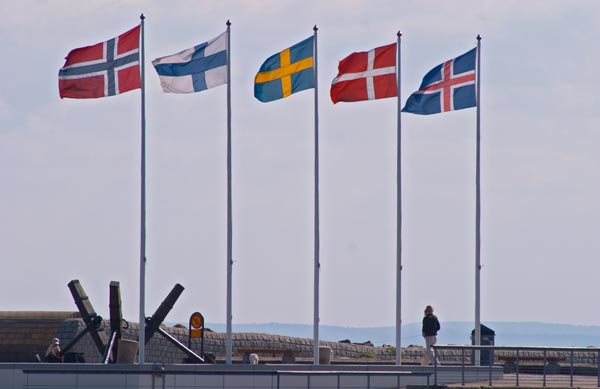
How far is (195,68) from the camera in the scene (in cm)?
3225

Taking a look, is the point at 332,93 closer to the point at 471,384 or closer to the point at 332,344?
the point at 471,384

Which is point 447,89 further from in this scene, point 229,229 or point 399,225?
point 229,229

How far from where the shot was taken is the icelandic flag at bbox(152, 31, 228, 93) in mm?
31938

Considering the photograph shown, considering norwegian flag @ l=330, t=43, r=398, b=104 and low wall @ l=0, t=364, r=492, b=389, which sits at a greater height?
norwegian flag @ l=330, t=43, r=398, b=104

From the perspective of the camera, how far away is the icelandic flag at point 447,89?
33.3 metres

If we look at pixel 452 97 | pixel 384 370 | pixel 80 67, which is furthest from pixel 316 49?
pixel 384 370

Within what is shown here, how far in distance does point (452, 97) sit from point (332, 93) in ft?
10.4

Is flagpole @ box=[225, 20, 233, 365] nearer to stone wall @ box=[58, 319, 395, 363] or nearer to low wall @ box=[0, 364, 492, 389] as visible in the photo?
low wall @ box=[0, 364, 492, 389]

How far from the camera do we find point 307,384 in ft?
93.4

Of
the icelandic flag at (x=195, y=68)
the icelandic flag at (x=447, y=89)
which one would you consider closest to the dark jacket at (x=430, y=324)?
the icelandic flag at (x=447, y=89)

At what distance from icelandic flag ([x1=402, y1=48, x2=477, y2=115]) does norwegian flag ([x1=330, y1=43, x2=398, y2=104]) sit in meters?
0.80

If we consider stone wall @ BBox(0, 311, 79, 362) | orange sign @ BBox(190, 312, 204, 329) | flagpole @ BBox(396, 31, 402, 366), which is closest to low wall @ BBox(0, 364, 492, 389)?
flagpole @ BBox(396, 31, 402, 366)

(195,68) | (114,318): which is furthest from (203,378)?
(195,68)

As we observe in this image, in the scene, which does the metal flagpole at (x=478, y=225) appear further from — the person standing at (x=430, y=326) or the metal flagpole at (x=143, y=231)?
the metal flagpole at (x=143, y=231)
